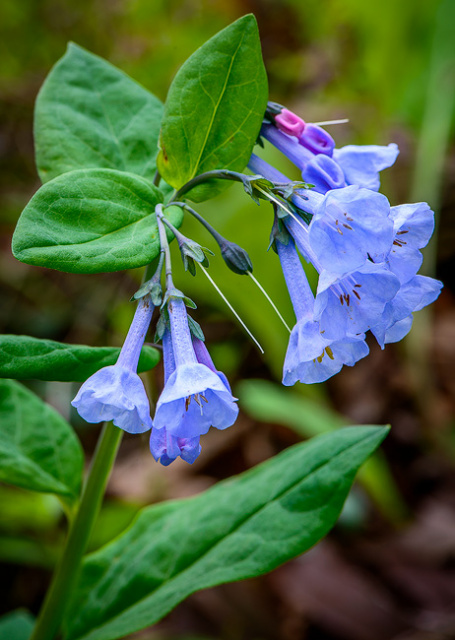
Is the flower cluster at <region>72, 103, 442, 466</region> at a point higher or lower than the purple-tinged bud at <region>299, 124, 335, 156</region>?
lower

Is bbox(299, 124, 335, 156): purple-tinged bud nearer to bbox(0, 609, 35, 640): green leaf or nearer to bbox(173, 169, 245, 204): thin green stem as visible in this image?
bbox(173, 169, 245, 204): thin green stem

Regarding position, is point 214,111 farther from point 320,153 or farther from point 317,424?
point 317,424

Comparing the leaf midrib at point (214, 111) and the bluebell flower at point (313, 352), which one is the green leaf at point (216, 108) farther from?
the bluebell flower at point (313, 352)

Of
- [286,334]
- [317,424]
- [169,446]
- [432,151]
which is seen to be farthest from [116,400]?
[432,151]

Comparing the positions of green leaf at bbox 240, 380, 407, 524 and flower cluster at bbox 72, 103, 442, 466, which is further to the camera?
green leaf at bbox 240, 380, 407, 524

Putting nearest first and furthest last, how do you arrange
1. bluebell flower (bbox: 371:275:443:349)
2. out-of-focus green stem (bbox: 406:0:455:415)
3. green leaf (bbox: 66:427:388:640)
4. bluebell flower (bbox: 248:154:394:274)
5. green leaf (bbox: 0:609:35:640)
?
bluebell flower (bbox: 248:154:394:274)
bluebell flower (bbox: 371:275:443:349)
green leaf (bbox: 66:427:388:640)
green leaf (bbox: 0:609:35:640)
out-of-focus green stem (bbox: 406:0:455:415)

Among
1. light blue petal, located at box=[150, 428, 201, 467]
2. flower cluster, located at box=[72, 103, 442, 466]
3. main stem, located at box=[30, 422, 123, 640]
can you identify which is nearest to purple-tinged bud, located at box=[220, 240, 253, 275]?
flower cluster, located at box=[72, 103, 442, 466]

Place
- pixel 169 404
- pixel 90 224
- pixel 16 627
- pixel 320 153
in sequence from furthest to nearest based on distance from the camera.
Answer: pixel 16 627, pixel 320 153, pixel 90 224, pixel 169 404
